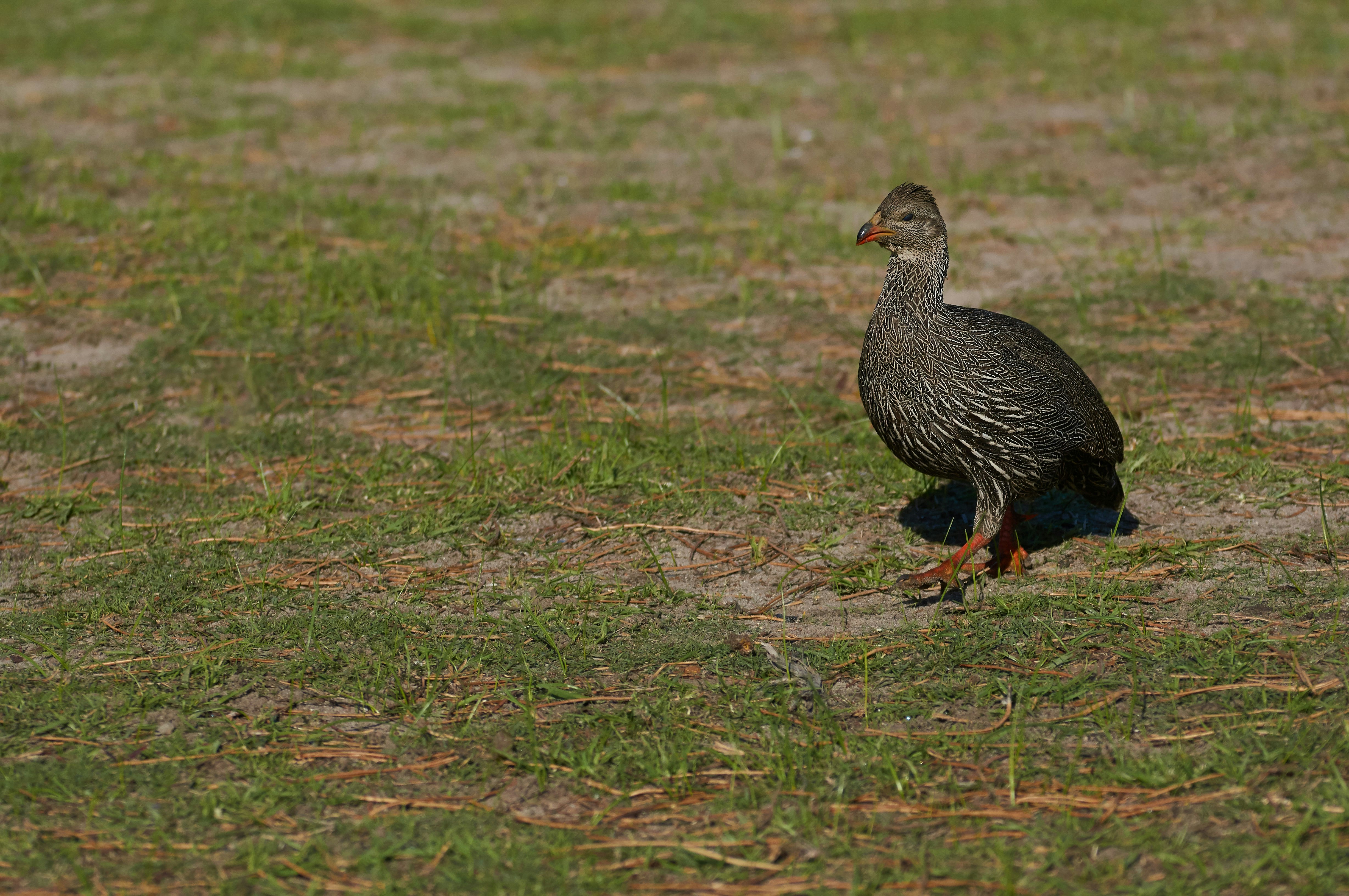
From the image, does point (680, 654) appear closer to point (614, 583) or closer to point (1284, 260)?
point (614, 583)

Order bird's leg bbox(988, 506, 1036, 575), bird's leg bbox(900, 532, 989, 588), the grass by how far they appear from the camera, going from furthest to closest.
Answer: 1. bird's leg bbox(988, 506, 1036, 575)
2. bird's leg bbox(900, 532, 989, 588)
3. the grass

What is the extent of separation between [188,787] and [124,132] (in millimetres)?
7856

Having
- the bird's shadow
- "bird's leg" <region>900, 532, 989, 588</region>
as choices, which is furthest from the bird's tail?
"bird's leg" <region>900, 532, 989, 588</region>

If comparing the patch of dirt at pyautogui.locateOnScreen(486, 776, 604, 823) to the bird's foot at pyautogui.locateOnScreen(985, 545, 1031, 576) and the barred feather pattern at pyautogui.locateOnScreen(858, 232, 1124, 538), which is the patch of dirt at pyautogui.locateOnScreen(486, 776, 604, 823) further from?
the bird's foot at pyautogui.locateOnScreen(985, 545, 1031, 576)

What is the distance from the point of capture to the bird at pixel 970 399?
4832 mm

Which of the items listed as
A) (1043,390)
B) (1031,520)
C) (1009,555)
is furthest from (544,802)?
(1031,520)

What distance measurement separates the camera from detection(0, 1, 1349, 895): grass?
146 inches

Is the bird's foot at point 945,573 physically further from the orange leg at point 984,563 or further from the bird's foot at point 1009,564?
the bird's foot at point 1009,564

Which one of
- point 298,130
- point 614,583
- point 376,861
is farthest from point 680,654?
point 298,130

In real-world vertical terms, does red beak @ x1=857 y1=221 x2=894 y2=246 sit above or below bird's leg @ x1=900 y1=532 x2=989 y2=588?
above

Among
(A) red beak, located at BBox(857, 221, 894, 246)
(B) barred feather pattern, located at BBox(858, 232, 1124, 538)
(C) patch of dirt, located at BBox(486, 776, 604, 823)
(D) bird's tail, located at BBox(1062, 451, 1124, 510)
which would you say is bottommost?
(C) patch of dirt, located at BBox(486, 776, 604, 823)

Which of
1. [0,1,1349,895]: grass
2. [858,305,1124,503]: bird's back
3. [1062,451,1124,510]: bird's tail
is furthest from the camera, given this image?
[1062,451,1124,510]: bird's tail

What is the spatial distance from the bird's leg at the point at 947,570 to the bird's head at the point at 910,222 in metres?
1.11

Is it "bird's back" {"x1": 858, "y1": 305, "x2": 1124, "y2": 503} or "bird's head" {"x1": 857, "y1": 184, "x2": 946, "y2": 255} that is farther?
"bird's head" {"x1": 857, "y1": 184, "x2": 946, "y2": 255}
